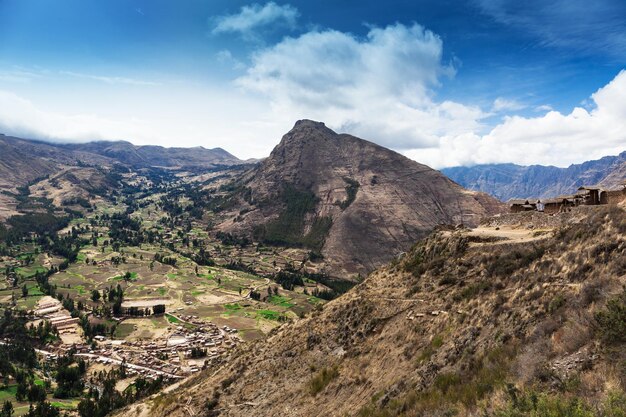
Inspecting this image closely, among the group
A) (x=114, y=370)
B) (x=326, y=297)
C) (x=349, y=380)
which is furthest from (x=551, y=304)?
(x=326, y=297)

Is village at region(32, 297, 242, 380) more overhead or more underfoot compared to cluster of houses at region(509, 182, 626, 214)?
more underfoot

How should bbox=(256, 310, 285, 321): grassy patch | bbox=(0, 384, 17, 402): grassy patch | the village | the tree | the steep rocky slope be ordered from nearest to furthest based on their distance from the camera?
1. the steep rocky slope
2. the tree
3. bbox=(0, 384, 17, 402): grassy patch
4. the village
5. bbox=(256, 310, 285, 321): grassy patch

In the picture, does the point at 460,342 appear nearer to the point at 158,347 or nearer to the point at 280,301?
the point at 158,347

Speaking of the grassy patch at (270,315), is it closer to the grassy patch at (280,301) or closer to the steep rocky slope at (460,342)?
the grassy patch at (280,301)

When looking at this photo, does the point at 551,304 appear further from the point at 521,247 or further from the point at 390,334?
the point at 390,334

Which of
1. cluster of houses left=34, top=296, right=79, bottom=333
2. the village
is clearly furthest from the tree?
Result: cluster of houses left=34, top=296, right=79, bottom=333

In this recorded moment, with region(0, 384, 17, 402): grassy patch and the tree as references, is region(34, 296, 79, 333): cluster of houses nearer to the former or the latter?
region(0, 384, 17, 402): grassy patch
